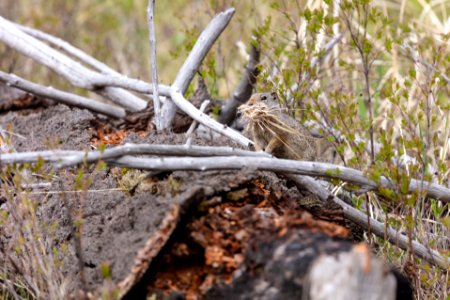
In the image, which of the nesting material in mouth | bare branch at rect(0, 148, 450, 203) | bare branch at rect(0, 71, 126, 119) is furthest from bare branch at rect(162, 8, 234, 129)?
bare branch at rect(0, 148, 450, 203)

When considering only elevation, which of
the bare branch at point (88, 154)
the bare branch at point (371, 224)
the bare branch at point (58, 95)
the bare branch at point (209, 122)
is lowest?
the bare branch at point (371, 224)

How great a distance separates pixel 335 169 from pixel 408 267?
2.20 ft

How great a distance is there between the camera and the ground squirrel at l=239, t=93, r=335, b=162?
427 cm

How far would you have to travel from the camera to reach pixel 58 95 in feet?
18.0

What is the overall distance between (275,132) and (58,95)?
6.53 ft

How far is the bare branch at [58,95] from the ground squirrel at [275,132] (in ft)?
4.97

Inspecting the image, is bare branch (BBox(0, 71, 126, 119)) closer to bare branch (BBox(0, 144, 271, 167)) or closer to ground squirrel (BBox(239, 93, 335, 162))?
ground squirrel (BBox(239, 93, 335, 162))

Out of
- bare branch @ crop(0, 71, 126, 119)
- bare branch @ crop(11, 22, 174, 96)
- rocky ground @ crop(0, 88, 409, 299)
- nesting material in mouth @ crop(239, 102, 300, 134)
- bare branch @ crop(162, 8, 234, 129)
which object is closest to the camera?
rocky ground @ crop(0, 88, 409, 299)

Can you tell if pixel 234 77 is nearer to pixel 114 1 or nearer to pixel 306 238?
pixel 114 1

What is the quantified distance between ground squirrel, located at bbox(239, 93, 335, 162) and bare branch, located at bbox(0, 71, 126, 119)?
151cm

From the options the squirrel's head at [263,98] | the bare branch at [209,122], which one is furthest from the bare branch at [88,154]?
the squirrel's head at [263,98]

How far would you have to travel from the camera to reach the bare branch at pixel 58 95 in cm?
539

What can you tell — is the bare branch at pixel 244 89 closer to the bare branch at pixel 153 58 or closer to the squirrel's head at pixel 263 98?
the squirrel's head at pixel 263 98

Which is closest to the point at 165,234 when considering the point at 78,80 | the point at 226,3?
the point at 78,80
